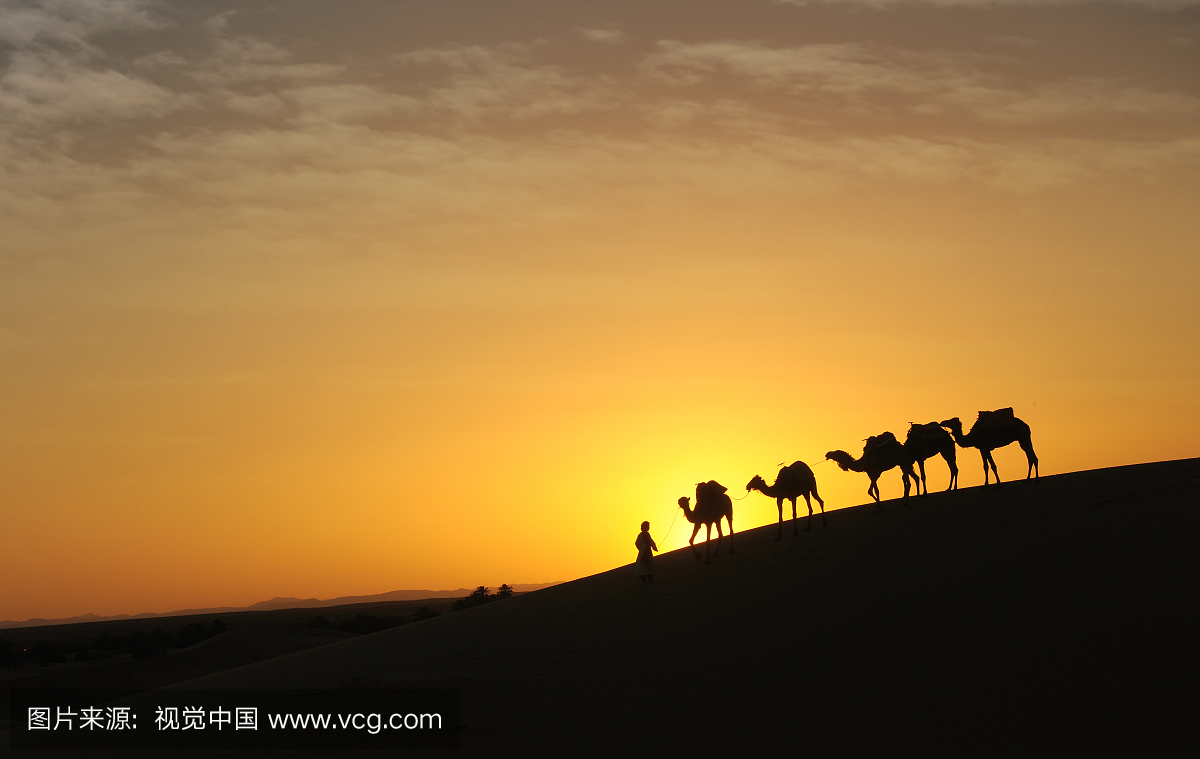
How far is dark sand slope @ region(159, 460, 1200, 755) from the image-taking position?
12.1 m

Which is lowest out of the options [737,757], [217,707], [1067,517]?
[737,757]

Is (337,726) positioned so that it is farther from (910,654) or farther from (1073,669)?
(1073,669)

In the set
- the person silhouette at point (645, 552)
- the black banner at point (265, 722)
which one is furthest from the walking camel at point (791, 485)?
the black banner at point (265, 722)

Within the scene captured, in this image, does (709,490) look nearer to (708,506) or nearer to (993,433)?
(708,506)

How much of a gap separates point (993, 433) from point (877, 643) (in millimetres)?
8998

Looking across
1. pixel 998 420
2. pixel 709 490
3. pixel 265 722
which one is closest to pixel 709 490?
pixel 709 490

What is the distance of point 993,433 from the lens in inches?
859

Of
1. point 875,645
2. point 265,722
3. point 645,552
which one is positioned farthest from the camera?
point 645,552

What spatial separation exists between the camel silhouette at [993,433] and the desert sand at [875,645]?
2.98 feet

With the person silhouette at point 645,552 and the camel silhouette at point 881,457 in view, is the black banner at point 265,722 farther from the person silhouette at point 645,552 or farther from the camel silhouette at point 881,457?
the camel silhouette at point 881,457

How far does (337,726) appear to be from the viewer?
47.3 ft

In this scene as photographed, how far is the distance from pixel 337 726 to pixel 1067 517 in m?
13.5

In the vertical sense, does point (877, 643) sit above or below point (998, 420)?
below

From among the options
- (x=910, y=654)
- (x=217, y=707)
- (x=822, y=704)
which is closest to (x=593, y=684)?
(x=822, y=704)
